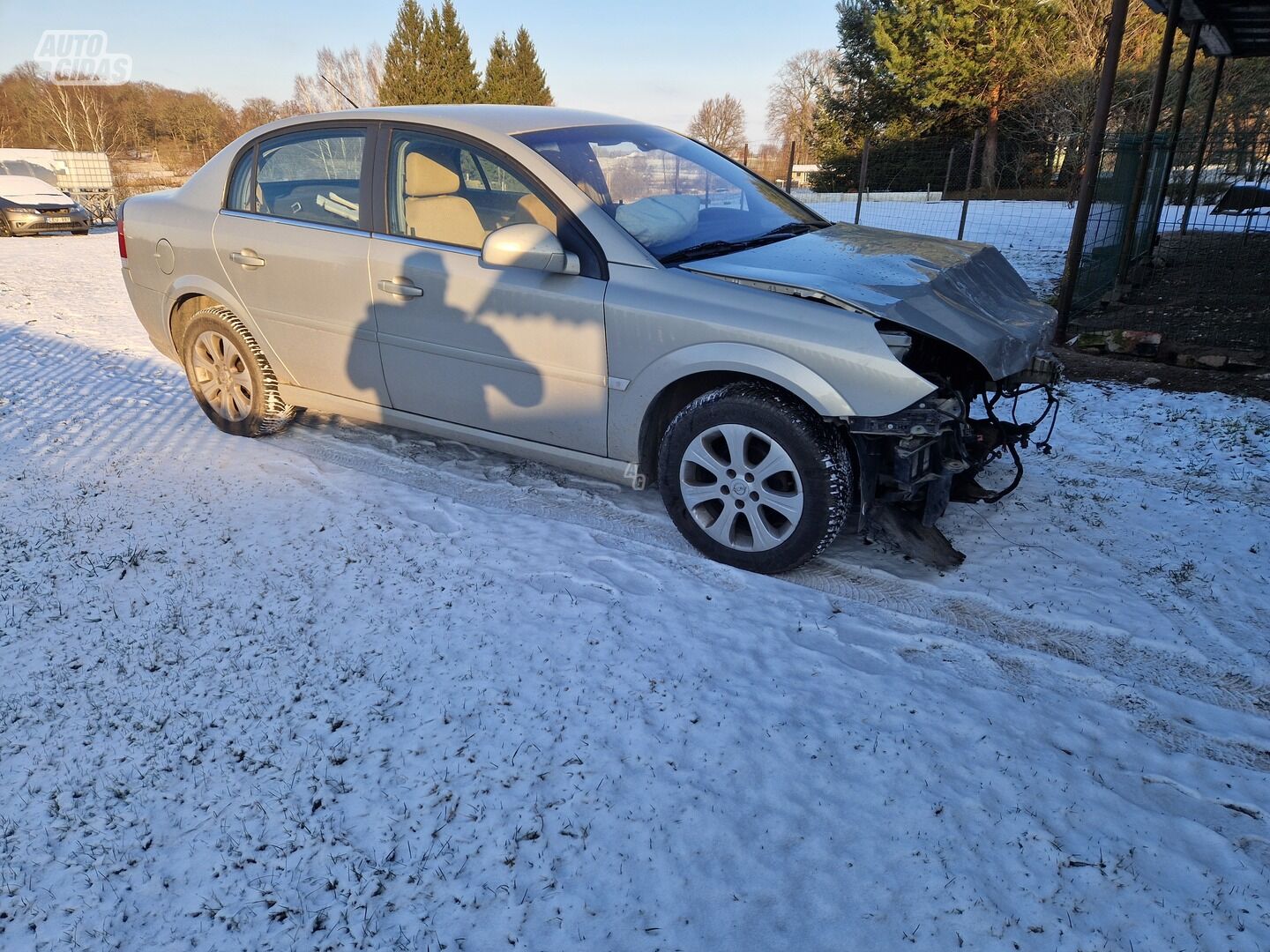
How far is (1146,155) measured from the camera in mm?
8547

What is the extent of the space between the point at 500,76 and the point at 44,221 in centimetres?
2779

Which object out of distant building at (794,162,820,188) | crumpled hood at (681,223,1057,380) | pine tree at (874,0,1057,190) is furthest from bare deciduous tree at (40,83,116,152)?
crumpled hood at (681,223,1057,380)

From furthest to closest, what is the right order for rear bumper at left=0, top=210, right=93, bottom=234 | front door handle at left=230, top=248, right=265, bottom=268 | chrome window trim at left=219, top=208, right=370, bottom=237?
rear bumper at left=0, top=210, right=93, bottom=234
front door handle at left=230, top=248, right=265, bottom=268
chrome window trim at left=219, top=208, right=370, bottom=237

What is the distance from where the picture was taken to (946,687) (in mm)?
2781

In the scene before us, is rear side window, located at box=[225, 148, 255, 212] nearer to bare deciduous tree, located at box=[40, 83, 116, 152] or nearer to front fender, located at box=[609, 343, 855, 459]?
front fender, located at box=[609, 343, 855, 459]

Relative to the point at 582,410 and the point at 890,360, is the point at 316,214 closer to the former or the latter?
the point at 582,410

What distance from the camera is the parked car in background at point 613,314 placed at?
3189 millimetres

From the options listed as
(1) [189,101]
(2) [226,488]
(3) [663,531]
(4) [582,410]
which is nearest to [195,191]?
(2) [226,488]

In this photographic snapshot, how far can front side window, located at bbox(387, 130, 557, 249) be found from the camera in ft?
12.3

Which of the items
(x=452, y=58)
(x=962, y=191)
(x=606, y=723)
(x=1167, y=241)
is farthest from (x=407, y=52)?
(x=606, y=723)

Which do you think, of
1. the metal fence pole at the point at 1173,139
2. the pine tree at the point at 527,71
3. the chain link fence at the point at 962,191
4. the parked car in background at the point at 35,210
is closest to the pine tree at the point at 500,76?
the pine tree at the point at 527,71

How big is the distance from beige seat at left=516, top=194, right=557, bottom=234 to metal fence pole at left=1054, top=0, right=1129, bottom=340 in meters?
5.17

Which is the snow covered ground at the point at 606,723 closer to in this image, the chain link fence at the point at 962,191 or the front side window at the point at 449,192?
the front side window at the point at 449,192

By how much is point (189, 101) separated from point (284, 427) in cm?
5254
